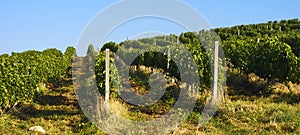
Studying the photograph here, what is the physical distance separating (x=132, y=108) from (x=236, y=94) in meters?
4.49

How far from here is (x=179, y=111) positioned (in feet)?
32.9

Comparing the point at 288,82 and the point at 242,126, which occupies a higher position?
the point at 288,82

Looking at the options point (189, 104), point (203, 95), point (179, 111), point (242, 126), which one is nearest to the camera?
point (242, 126)

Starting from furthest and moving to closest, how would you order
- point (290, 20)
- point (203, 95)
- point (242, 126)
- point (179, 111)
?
point (290, 20)
point (203, 95)
point (179, 111)
point (242, 126)

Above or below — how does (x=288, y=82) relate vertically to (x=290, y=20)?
below

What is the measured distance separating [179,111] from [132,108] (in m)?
1.88

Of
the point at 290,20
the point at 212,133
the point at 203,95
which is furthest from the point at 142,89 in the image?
the point at 290,20

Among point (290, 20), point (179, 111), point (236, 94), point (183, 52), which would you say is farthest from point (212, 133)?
point (290, 20)

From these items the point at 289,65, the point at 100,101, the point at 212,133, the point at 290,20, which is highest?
the point at 290,20

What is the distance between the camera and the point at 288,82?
13.6 metres

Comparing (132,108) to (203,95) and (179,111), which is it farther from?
(203,95)

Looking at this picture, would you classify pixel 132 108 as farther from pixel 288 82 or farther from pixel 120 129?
pixel 288 82

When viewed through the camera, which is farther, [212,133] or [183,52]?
[183,52]

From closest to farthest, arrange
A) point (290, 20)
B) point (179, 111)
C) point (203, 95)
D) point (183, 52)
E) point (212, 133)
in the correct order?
1. point (212, 133)
2. point (179, 111)
3. point (203, 95)
4. point (183, 52)
5. point (290, 20)
